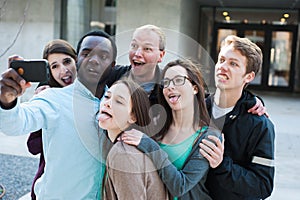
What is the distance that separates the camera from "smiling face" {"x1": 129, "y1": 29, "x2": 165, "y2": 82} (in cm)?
184

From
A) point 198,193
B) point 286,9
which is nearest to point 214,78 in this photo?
point 198,193

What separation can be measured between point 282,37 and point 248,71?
57.0 ft

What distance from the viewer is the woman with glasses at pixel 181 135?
62.6 inches

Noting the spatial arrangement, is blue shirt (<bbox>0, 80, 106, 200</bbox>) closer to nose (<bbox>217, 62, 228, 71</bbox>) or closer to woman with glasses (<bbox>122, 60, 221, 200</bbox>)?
woman with glasses (<bbox>122, 60, 221, 200</bbox>)

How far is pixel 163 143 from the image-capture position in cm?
170

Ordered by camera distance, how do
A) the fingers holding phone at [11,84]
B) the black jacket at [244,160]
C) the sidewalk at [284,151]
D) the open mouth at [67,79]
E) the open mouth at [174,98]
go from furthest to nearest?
1. the sidewalk at [284,151]
2. the open mouth at [67,79]
3. the black jacket at [244,160]
4. the open mouth at [174,98]
5. the fingers holding phone at [11,84]

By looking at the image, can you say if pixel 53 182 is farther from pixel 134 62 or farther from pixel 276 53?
pixel 276 53

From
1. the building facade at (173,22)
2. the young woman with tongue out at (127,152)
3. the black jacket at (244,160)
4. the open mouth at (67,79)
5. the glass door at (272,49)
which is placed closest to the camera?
the young woman with tongue out at (127,152)

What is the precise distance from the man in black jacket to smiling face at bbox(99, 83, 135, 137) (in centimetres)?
47

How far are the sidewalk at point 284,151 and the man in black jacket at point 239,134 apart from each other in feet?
9.98

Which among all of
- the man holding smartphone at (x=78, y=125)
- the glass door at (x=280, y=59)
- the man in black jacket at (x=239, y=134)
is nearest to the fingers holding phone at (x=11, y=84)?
the man holding smartphone at (x=78, y=125)

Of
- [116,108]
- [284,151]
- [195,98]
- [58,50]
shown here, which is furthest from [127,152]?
[284,151]

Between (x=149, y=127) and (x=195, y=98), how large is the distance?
230mm

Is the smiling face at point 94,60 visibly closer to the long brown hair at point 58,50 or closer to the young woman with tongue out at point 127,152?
the young woman with tongue out at point 127,152
